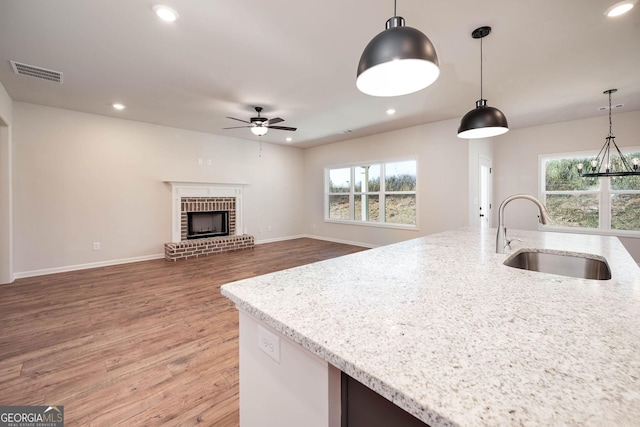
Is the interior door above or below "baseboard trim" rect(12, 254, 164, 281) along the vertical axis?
above

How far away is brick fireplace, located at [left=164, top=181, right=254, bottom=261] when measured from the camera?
5.44 meters

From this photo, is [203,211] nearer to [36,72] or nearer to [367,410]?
[36,72]

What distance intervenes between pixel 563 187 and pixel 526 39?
403 cm

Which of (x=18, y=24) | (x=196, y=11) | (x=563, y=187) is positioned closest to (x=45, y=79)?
(x=18, y=24)

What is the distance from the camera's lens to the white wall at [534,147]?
4.43 metres

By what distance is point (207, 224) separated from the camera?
6230 millimetres

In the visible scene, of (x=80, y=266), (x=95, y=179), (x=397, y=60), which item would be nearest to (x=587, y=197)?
(x=397, y=60)

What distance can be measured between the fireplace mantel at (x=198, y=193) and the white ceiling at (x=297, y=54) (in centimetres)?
161

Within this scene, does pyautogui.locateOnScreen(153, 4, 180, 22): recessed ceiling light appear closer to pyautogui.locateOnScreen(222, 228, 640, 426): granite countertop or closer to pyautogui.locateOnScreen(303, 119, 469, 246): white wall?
pyautogui.locateOnScreen(222, 228, 640, 426): granite countertop

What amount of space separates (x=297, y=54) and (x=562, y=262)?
114 inches

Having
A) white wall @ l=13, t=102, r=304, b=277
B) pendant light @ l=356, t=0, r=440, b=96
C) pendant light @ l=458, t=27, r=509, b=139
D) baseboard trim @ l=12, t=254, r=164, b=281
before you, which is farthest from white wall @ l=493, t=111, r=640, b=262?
baseboard trim @ l=12, t=254, r=164, b=281

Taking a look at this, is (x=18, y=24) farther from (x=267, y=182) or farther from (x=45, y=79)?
(x=267, y=182)

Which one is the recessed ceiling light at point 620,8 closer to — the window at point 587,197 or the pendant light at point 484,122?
the pendant light at point 484,122

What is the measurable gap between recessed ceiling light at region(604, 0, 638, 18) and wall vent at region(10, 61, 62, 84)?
542 centimetres
